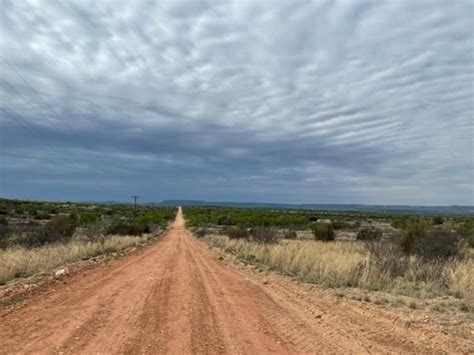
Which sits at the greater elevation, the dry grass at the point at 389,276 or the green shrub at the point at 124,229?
the green shrub at the point at 124,229

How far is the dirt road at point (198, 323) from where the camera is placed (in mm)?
7234

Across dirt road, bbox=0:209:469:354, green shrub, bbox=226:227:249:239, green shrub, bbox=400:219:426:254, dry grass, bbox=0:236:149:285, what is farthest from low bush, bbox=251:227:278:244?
dirt road, bbox=0:209:469:354

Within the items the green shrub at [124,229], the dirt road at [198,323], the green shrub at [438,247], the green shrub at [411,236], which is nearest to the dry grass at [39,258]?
the dirt road at [198,323]

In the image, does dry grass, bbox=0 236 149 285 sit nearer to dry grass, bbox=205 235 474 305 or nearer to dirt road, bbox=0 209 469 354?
dirt road, bbox=0 209 469 354

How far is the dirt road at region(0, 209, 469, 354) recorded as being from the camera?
23.7 feet

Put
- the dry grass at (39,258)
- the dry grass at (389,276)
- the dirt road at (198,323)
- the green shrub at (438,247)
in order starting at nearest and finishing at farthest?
1. the dirt road at (198,323)
2. the dry grass at (389,276)
3. the dry grass at (39,258)
4. the green shrub at (438,247)

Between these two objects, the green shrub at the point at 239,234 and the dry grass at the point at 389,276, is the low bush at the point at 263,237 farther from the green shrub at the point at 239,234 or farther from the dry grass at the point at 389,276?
the dry grass at the point at 389,276

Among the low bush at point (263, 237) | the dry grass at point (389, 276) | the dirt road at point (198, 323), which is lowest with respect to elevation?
the dirt road at point (198, 323)

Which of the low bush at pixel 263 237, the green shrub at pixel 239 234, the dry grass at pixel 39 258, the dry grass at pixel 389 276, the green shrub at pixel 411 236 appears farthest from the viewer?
the green shrub at pixel 239 234

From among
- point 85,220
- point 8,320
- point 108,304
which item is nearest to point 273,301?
point 108,304

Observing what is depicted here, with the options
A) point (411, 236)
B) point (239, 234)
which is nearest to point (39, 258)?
point (411, 236)

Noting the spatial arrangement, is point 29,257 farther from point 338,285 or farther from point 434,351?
point 434,351

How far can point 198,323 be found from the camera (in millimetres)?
8531

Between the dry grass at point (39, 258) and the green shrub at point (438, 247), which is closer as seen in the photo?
the dry grass at point (39, 258)
